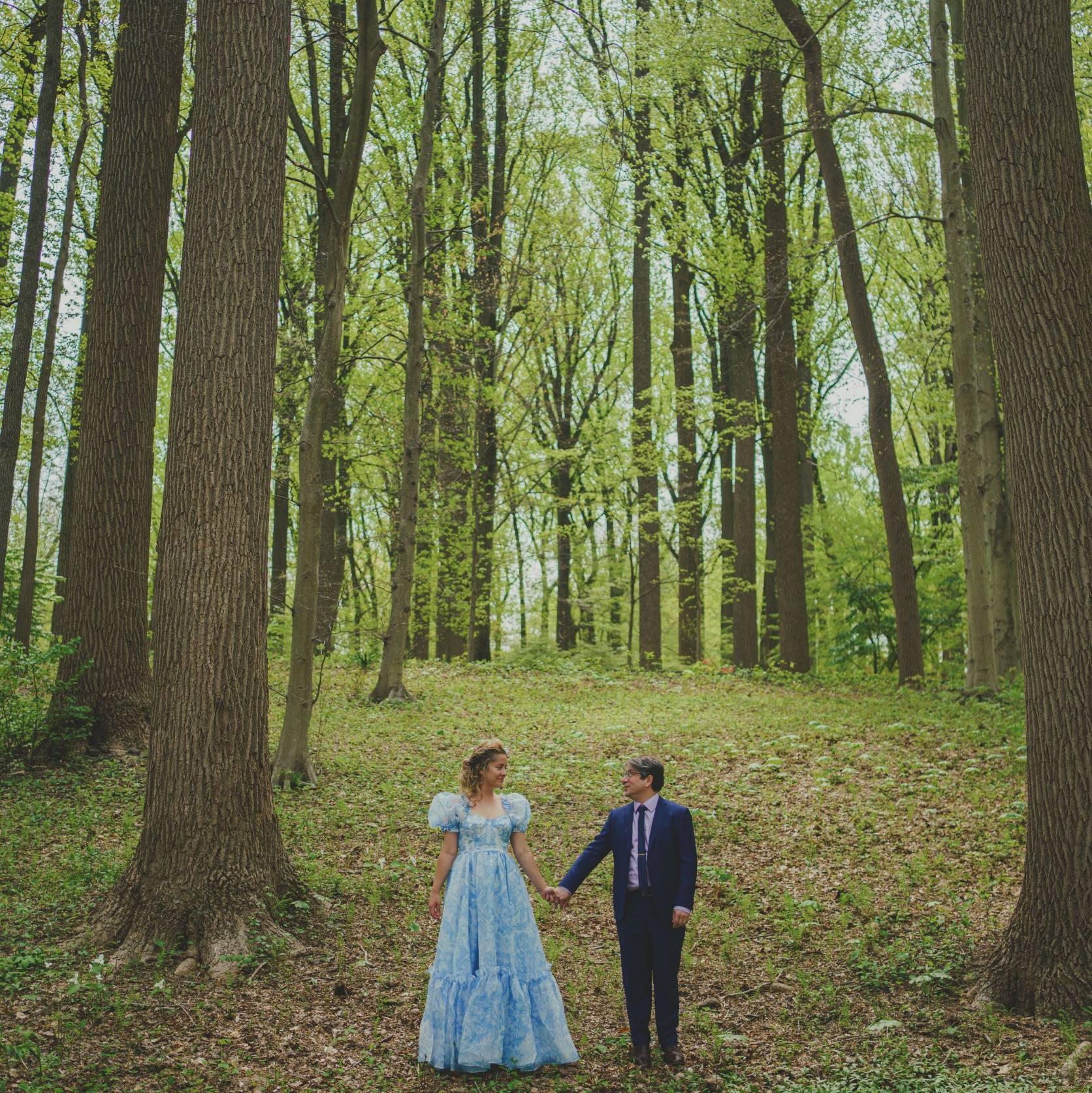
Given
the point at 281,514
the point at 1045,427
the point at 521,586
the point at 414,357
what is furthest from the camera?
the point at 521,586

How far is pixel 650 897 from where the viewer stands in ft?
17.0

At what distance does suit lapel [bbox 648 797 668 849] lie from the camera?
205 inches

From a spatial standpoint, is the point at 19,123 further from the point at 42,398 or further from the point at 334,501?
the point at 334,501

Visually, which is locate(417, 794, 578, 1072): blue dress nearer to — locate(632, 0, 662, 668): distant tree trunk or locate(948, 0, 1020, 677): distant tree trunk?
locate(948, 0, 1020, 677): distant tree trunk

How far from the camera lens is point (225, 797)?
20.2ft

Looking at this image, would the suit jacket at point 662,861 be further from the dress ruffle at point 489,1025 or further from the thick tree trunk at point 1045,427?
the thick tree trunk at point 1045,427

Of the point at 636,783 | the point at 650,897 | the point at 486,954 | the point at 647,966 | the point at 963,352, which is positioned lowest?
the point at 647,966

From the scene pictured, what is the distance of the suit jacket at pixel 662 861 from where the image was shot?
515cm

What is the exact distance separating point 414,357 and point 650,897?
10220mm

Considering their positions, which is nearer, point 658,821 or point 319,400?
point 658,821

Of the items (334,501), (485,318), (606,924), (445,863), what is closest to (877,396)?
(485,318)

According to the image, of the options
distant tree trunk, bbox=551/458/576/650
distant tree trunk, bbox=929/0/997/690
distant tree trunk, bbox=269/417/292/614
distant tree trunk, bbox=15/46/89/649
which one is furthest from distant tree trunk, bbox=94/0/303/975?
distant tree trunk, bbox=551/458/576/650

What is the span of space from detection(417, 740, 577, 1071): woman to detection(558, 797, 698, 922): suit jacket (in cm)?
38

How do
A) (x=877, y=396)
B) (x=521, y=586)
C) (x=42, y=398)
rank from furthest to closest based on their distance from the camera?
(x=521, y=586)
(x=877, y=396)
(x=42, y=398)
